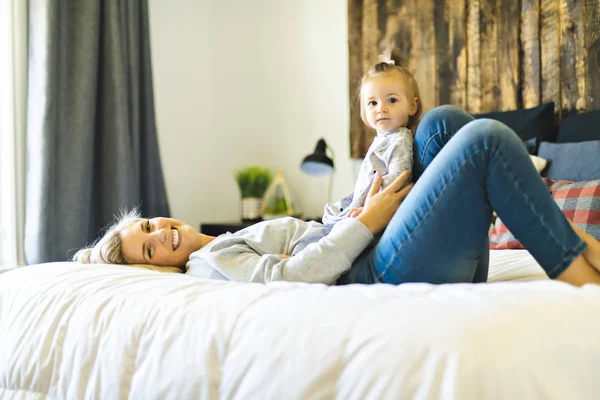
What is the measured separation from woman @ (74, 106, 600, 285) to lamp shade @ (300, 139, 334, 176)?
1644mm

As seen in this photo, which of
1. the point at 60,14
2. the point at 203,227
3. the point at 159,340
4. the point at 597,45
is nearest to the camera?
the point at 159,340

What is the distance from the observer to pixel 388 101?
1631mm

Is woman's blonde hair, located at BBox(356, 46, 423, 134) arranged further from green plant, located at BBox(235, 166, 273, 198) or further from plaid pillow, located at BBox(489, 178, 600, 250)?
green plant, located at BBox(235, 166, 273, 198)

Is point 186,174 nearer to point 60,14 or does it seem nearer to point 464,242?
point 60,14

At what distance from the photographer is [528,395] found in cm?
82

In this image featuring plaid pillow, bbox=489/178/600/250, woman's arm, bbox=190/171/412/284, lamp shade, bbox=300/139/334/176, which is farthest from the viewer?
lamp shade, bbox=300/139/334/176

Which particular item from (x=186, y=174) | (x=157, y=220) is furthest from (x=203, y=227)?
(x=157, y=220)

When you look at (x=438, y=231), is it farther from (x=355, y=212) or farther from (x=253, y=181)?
(x=253, y=181)

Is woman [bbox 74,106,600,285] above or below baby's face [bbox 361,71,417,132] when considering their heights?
below

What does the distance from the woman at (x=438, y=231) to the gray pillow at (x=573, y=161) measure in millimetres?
1083

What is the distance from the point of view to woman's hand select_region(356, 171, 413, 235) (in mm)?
1396

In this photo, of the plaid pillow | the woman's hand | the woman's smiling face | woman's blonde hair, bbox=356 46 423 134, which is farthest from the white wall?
the woman's hand

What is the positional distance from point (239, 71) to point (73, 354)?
3.04 m

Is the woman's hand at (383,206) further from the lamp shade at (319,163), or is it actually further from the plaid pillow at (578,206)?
the lamp shade at (319,163)
